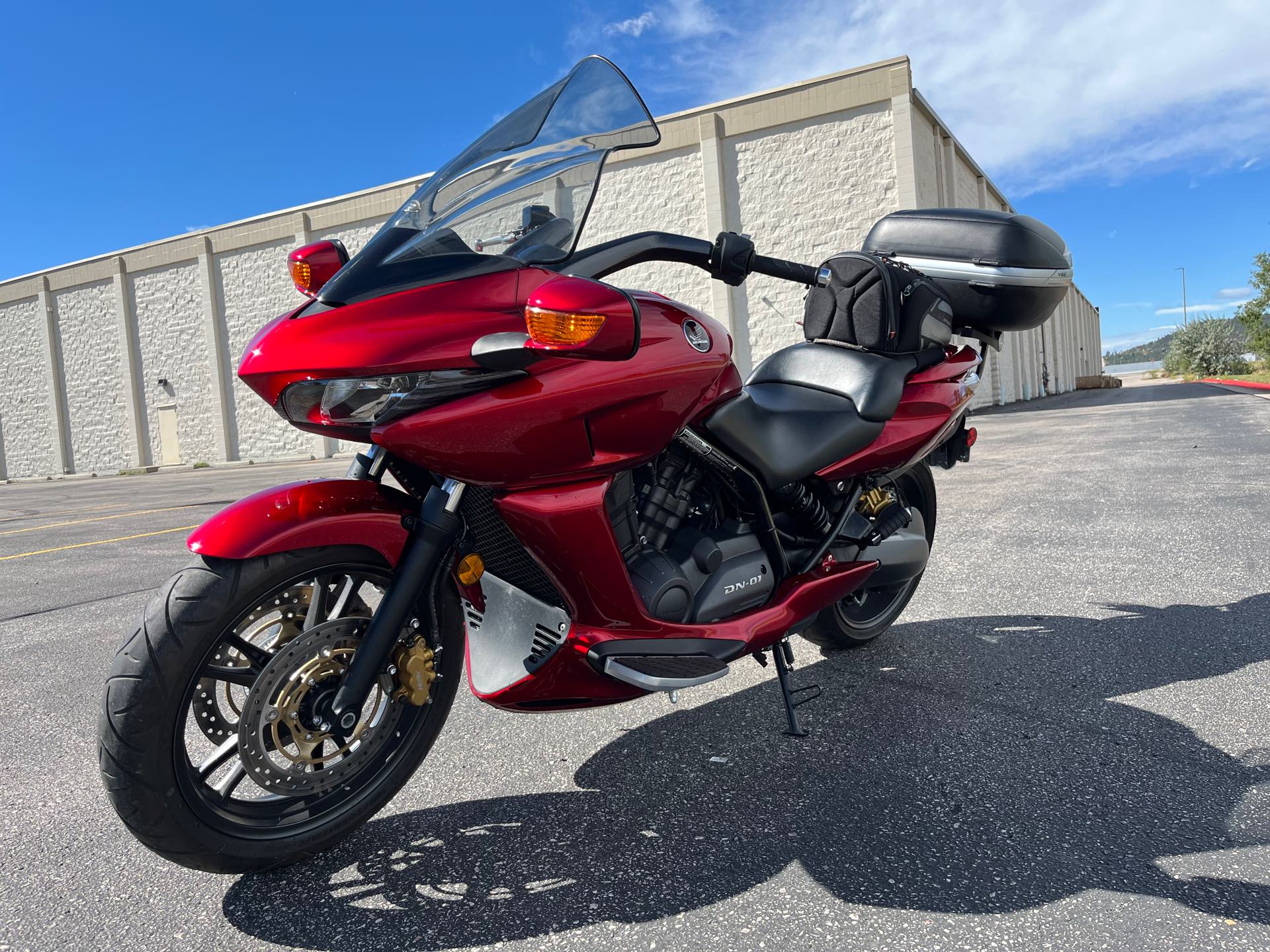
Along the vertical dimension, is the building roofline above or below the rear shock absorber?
above

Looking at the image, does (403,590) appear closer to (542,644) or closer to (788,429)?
(542,644)

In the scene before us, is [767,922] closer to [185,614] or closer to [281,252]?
[185,614]

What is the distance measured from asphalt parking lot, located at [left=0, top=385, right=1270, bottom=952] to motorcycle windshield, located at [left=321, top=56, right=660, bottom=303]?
1.40 m

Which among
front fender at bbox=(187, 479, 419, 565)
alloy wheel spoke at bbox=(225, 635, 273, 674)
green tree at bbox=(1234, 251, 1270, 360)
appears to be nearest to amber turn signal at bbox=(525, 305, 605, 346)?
front fender at bbox=(187, 479, 419, 565)

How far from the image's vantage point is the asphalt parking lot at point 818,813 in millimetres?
1794

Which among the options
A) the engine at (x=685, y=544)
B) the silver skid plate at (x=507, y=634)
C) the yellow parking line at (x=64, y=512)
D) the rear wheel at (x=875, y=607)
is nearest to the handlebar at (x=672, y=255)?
the engine at (x=685, y=544)

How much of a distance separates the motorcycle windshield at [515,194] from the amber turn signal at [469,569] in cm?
68

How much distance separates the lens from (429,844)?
215cm

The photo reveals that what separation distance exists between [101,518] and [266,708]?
11298 millimetres

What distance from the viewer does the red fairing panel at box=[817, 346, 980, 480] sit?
113 inches

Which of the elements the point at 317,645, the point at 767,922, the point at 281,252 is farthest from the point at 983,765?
the point at 281,252

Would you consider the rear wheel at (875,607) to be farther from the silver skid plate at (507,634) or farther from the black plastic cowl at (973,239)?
the silver skid plate at (507,634)

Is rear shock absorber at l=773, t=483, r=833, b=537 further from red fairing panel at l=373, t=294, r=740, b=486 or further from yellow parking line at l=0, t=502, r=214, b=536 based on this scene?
yellow parking line at l=0, t=502, r=214, b=536

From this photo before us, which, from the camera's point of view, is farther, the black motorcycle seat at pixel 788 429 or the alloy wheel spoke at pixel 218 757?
the black motorcycle seat at pixel 788 429
